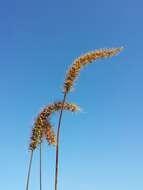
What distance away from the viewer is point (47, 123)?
59.9 ft

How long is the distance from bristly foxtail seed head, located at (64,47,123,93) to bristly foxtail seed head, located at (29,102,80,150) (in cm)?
140

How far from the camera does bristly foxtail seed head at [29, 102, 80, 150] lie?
17906 mm

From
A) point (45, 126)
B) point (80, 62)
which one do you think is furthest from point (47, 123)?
point (80, 62)

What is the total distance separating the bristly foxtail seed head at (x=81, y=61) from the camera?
16016 mm

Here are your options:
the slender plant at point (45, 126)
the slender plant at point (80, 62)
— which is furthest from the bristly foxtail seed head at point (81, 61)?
the slender plant at point (45, 126)

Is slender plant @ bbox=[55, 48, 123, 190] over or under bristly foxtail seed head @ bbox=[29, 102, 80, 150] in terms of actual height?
over

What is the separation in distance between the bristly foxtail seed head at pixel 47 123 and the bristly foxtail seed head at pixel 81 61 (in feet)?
4.59

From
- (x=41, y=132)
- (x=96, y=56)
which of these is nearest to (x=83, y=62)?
(x=96, y=56)

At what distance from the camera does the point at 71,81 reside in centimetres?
1648

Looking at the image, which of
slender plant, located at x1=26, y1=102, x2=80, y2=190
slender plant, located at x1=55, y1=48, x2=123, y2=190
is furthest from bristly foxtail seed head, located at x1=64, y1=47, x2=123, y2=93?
slender plant, located at x1=26, y1=102, x2=80, y2=190

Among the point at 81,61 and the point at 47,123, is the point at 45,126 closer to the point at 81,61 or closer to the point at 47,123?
the point at 47,123

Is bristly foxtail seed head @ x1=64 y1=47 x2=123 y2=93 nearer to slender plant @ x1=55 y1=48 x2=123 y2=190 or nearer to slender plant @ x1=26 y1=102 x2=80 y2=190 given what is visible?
slender plant @ x1=55 y1=48 x2=123 y2=190

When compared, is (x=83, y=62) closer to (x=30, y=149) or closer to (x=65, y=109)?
(x=65, y=109)

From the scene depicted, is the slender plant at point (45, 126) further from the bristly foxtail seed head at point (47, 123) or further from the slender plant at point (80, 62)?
the slender plant at point (80, 62)
